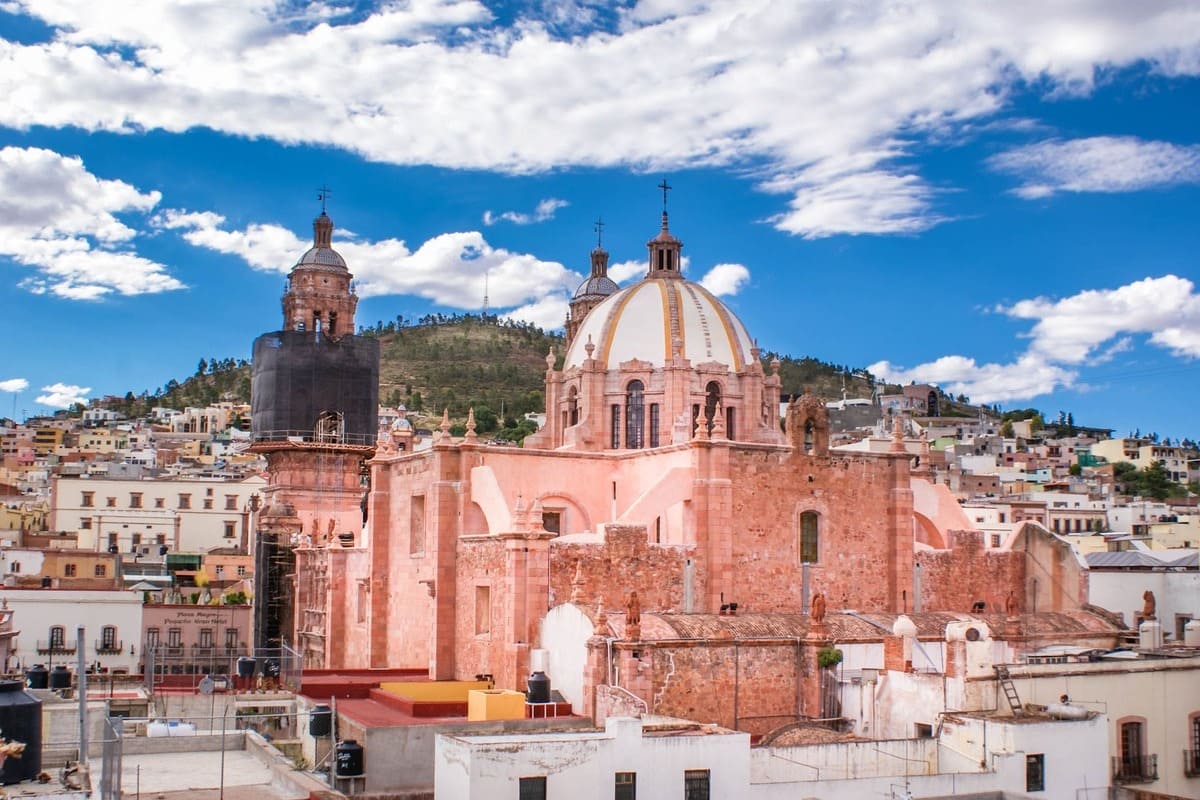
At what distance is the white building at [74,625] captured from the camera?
4603cm

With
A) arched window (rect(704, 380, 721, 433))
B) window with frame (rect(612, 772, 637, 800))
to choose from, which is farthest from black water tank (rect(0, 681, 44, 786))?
arched window (rect(704, 380, 721, 433))

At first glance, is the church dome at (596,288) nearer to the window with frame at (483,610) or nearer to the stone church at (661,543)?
the stone church at (661,543)

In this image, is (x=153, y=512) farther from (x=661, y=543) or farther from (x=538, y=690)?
(x=538, y=690)

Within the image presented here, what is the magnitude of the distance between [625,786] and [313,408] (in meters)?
39.4

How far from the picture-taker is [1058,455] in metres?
109

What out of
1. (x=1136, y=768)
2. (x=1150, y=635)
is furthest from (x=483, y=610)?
(x=1150, y=635)

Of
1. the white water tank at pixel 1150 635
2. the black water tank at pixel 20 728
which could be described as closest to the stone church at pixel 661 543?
the white water tank at pixel 1150 635

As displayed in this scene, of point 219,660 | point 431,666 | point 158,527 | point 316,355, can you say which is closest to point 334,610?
point 431,666

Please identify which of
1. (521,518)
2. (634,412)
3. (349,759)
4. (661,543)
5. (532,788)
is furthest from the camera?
(634,412)

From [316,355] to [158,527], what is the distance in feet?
58.5

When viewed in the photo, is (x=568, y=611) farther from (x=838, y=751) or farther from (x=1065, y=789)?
(x=1065, y=789)

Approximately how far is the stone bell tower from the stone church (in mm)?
10105

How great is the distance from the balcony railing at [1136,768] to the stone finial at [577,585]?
12.0 metres

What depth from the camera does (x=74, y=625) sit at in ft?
157
